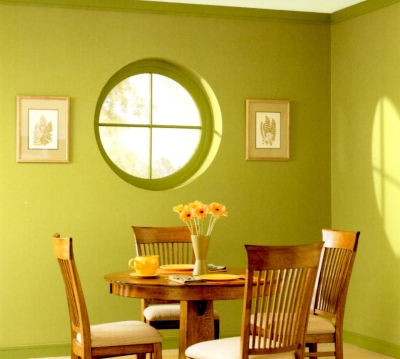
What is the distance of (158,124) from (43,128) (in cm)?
90

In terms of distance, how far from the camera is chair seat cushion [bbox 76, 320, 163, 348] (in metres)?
3.32

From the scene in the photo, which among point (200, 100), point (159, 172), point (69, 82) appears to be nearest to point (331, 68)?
point (200, 100)

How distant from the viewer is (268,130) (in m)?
5.38

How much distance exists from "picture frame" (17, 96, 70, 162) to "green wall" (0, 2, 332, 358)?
0.17 ft

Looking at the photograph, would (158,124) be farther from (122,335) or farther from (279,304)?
(279,304)

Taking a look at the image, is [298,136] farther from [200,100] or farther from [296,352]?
[296,352]

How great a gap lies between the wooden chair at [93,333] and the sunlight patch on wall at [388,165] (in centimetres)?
212

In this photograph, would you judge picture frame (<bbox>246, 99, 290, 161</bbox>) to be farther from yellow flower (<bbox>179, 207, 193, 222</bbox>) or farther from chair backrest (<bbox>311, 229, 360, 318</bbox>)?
yellow flower (<bbox>179, 207, 193, 222</bbox>)

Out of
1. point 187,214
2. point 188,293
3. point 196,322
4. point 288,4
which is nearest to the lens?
point 188,293

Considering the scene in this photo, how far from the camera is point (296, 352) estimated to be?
309 cm

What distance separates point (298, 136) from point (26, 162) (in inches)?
81.3

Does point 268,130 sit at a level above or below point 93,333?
above

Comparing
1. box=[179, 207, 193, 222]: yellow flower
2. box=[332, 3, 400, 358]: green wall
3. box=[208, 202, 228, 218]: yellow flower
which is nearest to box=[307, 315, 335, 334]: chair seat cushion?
box=[208, 202, 228, 218]: yellow flower

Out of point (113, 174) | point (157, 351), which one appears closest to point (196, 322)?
point (157, 351)
